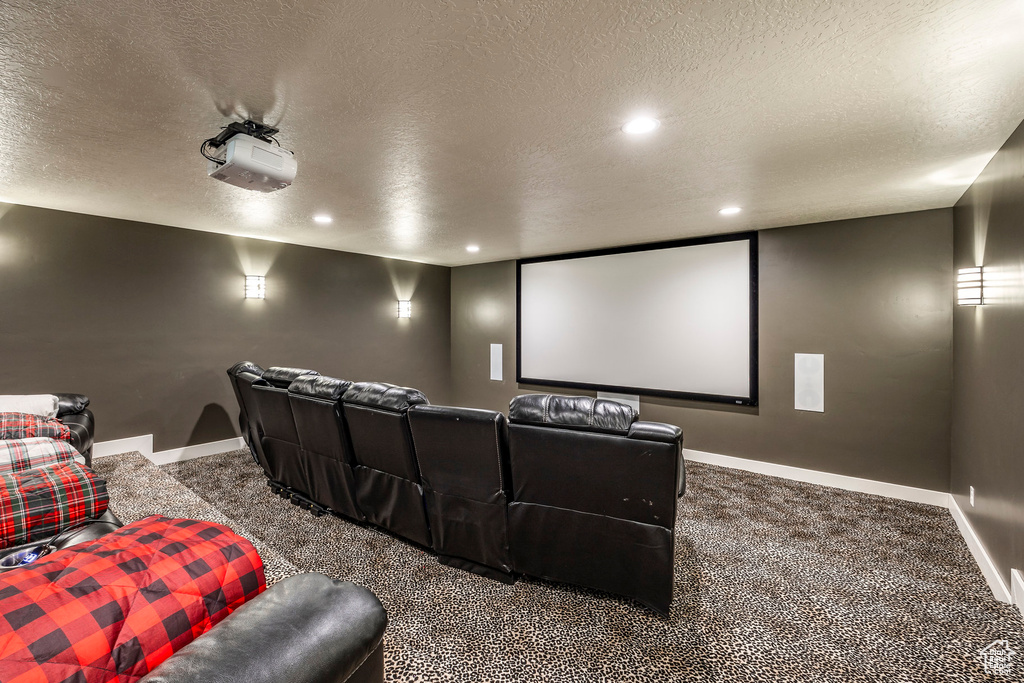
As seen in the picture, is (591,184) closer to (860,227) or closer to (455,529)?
(455,529)

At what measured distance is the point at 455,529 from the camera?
2.44 meters

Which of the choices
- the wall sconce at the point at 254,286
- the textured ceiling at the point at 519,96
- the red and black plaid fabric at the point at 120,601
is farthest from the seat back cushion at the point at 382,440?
the wall sconce at the point at 254,286

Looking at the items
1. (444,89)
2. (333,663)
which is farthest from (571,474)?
(444,89)

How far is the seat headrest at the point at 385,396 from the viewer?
8.16 ft

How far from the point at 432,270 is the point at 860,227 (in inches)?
201

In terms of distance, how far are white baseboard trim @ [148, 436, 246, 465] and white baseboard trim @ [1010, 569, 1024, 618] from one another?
5943 millimetres

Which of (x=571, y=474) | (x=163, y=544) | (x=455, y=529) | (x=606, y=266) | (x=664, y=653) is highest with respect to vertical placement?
(x=606, y=266)

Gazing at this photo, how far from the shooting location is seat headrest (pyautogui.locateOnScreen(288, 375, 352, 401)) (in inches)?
112

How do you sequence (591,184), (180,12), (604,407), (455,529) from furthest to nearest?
(591,184) → (455,529) → (604,407) → (180,12)

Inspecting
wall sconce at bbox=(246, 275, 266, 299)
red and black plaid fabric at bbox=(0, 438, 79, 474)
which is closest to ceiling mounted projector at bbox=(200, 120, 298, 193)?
red and black plaid fabric at bbox=(0, 438, 79, 474)

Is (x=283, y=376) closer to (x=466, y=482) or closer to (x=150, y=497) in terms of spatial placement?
(x=150, y=497)

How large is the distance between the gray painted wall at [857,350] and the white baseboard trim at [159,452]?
4882 mm

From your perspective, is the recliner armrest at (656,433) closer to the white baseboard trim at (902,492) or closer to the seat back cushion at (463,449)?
the seat back cushion at (463,449)

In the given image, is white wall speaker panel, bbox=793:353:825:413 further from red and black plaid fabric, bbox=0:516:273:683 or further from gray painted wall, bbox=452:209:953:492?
red and black plaid fabric, bbox=0:516:273:683
